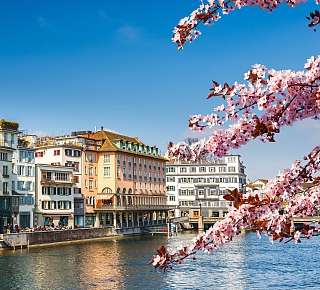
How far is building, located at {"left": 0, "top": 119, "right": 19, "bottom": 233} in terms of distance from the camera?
90750mm

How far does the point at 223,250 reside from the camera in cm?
7612

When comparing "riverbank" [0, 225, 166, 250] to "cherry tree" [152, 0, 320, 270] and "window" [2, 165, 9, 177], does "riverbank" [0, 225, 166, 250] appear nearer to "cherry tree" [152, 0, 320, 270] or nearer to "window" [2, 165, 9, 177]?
"window" [2, 165, 9, 177]

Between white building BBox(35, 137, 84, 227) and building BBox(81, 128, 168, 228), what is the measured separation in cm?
328

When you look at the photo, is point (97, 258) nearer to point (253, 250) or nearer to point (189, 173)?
point (253, 250)

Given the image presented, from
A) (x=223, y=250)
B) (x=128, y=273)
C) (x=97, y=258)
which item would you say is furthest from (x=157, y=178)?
(x=128, y=273)

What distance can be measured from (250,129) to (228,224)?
1.10 meters

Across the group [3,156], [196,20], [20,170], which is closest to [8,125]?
[3,156]

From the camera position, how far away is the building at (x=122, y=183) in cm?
11862

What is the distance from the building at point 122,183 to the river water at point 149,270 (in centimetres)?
4233

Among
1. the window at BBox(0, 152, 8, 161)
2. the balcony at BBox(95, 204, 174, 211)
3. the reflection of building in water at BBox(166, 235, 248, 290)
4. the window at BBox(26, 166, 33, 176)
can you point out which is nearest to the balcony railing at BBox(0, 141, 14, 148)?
the window at BBox(0, 152, 8, 161)

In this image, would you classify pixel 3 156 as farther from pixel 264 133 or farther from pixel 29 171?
pixel 264 133

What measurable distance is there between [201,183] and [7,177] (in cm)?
7493

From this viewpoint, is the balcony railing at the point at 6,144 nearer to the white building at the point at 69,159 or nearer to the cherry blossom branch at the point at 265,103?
the white building at the point at 69,159

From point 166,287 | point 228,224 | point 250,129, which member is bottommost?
point 166,287
